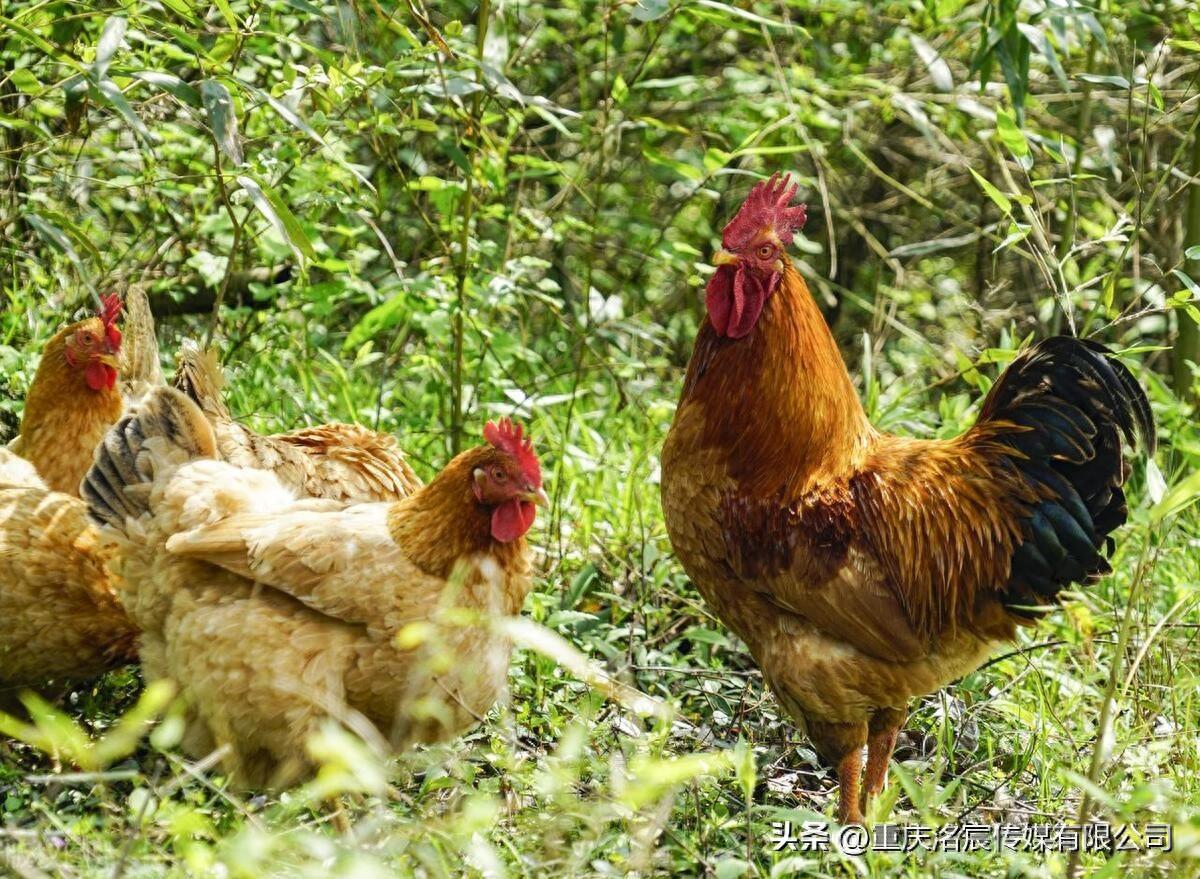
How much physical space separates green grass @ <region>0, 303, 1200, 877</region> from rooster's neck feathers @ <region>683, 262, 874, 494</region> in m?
0.88

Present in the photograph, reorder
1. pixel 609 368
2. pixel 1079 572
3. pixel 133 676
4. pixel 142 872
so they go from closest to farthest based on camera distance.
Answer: pixel 142 872 < pixel 1079 572 < pixel 133 676 < pixel 609 368

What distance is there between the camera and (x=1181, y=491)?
2.59 meters

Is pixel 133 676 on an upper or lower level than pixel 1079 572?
lower

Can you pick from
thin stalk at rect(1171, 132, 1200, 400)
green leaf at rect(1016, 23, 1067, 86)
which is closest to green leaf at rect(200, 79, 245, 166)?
green leaf at rect(1016, 23, 1067, 86)

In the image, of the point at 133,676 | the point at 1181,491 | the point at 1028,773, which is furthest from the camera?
the point at 133,676

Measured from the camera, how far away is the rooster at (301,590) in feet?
12.1

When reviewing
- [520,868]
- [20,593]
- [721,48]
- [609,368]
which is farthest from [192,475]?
[721,48]

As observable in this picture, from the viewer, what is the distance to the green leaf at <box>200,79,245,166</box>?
3244 millimetres

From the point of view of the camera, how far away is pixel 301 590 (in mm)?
3756

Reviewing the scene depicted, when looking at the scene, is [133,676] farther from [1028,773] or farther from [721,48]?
[721,48]

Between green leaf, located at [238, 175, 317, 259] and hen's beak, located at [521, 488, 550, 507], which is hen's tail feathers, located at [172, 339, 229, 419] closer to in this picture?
green leaf, located at [238, 175, 317, 259]

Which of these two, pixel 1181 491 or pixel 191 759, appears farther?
pixel 191 759

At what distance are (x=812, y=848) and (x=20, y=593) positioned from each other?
108 inches

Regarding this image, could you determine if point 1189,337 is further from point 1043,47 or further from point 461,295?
point 1043,47
